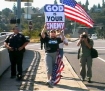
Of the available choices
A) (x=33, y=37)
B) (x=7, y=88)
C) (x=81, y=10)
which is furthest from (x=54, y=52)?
(x=33, y=37)

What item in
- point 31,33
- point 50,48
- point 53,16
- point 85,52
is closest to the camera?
point 50,48

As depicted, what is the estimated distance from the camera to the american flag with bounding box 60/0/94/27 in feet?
39.7

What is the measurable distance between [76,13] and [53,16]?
255cm

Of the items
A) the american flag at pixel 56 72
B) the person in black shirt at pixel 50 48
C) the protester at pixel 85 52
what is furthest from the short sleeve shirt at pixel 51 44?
the protester at pixel 85 52

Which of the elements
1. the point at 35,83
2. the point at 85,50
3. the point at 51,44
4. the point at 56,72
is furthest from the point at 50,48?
the point at 85,50

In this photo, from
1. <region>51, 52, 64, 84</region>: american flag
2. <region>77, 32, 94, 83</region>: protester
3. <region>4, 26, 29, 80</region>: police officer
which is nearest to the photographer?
<region>51, 52, 64, 84</region>: american flag

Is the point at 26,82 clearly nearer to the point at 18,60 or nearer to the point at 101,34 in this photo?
the point at 18,60

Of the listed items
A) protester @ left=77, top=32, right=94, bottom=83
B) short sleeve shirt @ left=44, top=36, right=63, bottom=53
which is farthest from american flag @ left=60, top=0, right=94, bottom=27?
short sleeve shirt @ left=44, top=36, right=63, bottom=53

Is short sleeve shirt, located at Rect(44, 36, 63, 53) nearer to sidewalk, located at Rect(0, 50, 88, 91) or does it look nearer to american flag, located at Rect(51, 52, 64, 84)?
american flag, located at Rect(51, 52, 64, 84)

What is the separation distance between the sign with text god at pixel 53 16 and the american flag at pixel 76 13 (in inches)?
84.0

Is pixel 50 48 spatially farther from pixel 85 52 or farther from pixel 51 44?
pixel 85 52

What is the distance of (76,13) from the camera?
487 inches

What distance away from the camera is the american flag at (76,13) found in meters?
12.1

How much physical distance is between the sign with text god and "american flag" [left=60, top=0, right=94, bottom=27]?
2.13m
